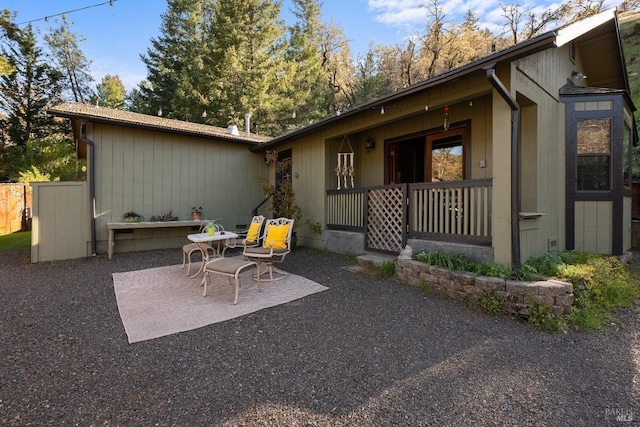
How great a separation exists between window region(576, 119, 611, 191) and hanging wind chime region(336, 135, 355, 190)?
423 cm

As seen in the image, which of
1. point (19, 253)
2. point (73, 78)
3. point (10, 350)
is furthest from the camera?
point (73, 78)

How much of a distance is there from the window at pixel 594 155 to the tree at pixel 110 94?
94.4ft

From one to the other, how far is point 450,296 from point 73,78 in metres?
28.5

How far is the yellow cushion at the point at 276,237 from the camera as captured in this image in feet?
16.6

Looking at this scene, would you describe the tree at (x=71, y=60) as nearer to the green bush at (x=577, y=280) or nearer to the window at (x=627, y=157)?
the green bush at (x=577, y=280)

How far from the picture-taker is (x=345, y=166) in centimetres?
704

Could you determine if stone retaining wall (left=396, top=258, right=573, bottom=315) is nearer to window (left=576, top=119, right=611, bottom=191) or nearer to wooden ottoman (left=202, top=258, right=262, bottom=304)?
wooden ottoman (left=202, top=258, right=262, bottom=304)

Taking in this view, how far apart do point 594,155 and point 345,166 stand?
14.9 feet

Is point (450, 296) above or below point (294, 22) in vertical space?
below

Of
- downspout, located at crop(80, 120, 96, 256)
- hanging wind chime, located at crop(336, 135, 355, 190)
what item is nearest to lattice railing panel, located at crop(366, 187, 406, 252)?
hanging wind chime, located at crop(336, 135, 355, 190)

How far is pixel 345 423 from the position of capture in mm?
1768

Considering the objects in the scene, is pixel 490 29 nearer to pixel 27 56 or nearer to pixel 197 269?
pixel 197 269

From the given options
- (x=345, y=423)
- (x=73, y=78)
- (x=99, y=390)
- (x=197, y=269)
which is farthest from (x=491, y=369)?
(x=73, y=78)

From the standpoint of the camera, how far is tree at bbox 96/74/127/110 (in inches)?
951
